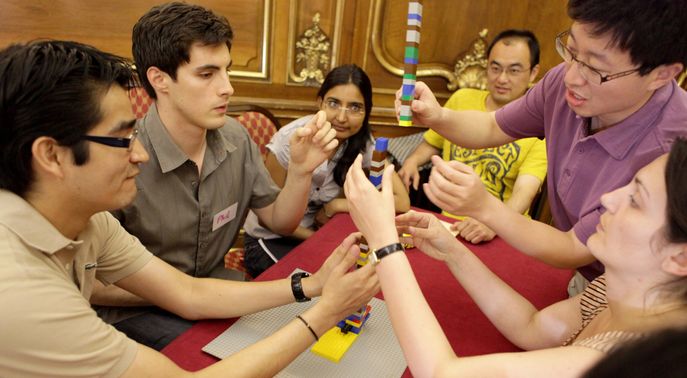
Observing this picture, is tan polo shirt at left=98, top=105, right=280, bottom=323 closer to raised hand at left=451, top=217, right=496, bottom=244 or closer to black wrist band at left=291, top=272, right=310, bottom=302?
black wrist band at left=291, top=272, right=310, bottom=302

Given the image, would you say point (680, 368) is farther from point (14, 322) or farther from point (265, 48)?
point (265, 48)

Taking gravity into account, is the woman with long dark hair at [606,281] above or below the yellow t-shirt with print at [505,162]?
above

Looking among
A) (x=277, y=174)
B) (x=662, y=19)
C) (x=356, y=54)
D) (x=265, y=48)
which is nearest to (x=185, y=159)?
(x=277, y=174)

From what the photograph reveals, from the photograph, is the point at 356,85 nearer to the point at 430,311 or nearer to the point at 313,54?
the point at 313,54

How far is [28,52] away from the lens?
0.99 m

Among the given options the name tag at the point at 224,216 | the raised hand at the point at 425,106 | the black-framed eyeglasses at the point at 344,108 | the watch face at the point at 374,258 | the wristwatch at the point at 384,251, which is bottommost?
the name tag at the point at 224,216

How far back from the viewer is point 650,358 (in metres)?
0.48

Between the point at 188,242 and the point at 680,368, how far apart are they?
5.27 feet

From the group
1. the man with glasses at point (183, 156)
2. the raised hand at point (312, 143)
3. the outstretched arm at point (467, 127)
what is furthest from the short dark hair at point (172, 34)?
the outstretched arm at point (467, 127)

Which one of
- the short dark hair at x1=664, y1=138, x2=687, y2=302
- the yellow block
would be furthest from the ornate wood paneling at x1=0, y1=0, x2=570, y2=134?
the short dark hair at x1=664, y1=138, x2=687, y2=302

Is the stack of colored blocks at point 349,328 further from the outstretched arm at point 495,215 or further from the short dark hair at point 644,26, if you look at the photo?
the short dark hair at point 644,26

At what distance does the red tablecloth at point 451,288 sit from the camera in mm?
1249

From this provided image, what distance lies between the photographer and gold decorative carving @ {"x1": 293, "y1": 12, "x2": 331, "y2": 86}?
3.37 m

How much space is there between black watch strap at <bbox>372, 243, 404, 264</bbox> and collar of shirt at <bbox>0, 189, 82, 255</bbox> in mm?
713
